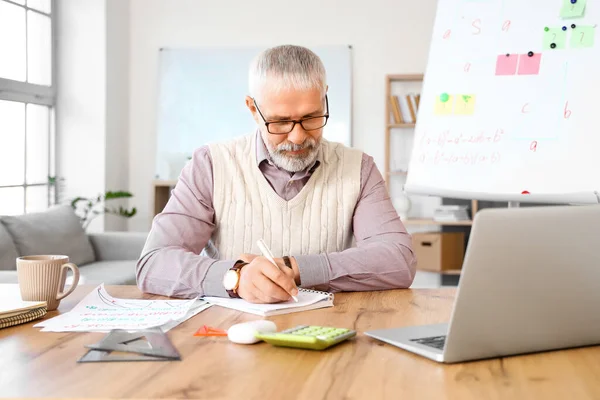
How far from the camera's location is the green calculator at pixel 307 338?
1.05m

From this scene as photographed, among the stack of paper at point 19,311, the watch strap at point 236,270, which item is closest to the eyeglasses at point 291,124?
the watch strap at point 236,270

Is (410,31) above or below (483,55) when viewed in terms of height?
above

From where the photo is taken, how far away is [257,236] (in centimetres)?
196

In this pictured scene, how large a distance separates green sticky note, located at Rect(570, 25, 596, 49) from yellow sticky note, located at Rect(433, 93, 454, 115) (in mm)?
438

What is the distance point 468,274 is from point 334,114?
453 centimetres

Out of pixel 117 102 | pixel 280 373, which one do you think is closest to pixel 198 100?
pixel 117 102

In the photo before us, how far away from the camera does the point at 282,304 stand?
1406 mm

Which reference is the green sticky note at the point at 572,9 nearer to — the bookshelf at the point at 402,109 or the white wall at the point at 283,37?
the bookshelf at the point at 402,109

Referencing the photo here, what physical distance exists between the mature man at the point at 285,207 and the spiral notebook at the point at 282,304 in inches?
3.2

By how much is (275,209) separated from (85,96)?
3681mm

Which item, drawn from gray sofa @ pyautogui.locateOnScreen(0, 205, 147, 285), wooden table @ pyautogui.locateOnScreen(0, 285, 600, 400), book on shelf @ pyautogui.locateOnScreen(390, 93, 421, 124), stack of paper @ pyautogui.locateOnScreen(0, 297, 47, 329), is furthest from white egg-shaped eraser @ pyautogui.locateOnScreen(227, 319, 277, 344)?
book on shelf @ pyautogui.locateOnScreen(390, 93, 421, 124)

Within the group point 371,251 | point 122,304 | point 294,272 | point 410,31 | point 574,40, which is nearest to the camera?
point 122,304

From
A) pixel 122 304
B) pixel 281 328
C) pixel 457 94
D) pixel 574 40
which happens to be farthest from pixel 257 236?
pixel 574 40

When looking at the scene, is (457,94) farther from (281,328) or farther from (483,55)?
(281,328)
